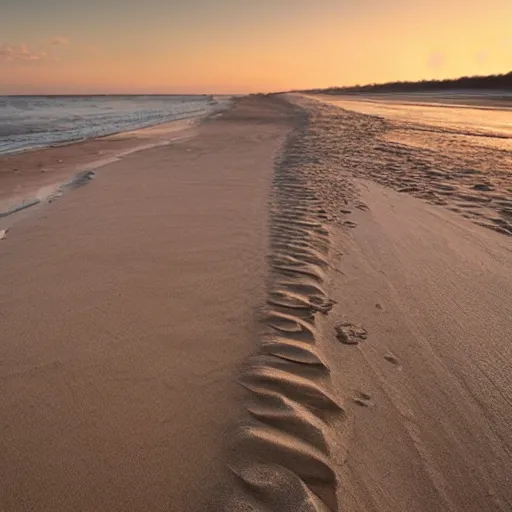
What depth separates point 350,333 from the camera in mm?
2547

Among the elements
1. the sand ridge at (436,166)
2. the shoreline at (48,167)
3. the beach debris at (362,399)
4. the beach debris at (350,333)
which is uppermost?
the beach debris at (362,399)

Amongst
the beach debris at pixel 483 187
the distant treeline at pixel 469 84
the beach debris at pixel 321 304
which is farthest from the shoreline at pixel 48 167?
the distant treeline at pixel 469 84

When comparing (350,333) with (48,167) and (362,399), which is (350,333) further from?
(48,167)

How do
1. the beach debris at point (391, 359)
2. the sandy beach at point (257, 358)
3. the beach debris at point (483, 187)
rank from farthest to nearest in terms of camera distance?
the beach debris at point (483, 187), the beach debris at point (391, 359), the sandy beach at point (257, 358)

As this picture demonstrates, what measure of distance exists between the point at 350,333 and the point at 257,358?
2.03 feet

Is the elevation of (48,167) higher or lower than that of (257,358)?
lower

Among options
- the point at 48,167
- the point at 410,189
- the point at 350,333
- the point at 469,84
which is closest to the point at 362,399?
the point at 350,333

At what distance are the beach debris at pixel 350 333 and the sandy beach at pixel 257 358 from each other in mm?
13

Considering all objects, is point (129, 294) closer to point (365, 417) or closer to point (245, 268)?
point (245, 268)

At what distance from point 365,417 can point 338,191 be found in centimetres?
424

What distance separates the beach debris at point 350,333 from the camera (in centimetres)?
248

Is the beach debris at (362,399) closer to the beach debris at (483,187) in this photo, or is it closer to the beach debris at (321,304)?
the beach debris at (321,304)

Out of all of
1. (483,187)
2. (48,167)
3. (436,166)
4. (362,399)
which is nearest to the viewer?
(362,399)

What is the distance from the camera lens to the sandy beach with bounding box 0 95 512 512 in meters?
1.60
